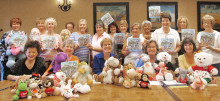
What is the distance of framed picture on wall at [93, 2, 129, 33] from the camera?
18.7ft

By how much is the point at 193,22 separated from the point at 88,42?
4.08 metres

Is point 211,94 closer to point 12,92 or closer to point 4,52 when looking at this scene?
point 12,92

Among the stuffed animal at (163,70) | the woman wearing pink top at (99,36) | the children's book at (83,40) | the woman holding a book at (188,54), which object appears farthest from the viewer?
the woman wearing pink top at (99,36)

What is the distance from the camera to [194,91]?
1.71 metres

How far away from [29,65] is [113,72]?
3.65 feet

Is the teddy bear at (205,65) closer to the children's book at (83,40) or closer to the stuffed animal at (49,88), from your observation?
the stuffed animal at (49,88)

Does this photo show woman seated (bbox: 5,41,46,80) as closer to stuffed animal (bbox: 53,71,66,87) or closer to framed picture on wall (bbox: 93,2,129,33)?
stuffed animal (bbox: 53,71,66,87)

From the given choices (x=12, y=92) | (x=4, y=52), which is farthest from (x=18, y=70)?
(x=4, y=52)

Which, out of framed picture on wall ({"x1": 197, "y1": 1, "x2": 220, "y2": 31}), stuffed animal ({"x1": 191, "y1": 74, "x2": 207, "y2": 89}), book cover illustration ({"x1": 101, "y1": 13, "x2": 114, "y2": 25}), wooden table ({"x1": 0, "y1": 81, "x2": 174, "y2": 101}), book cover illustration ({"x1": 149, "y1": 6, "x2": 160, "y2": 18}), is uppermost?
framed picture on wall ({"x1": 197, "y1": 1, "x2": 220, "y2": 31})

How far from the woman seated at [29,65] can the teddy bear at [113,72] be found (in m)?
0.90

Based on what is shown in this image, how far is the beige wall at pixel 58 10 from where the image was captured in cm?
577

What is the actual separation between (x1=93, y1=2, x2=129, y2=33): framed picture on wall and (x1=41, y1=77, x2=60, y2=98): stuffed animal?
A: 13.9 feet

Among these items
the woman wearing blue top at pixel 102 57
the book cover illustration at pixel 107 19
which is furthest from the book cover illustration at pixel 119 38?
the woman wearing blue top at pixel 102 57

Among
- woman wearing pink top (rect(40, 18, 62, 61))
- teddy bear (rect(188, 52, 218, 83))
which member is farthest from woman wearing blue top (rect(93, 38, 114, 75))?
teddy bear (rect(188, 52, 218, 83))
